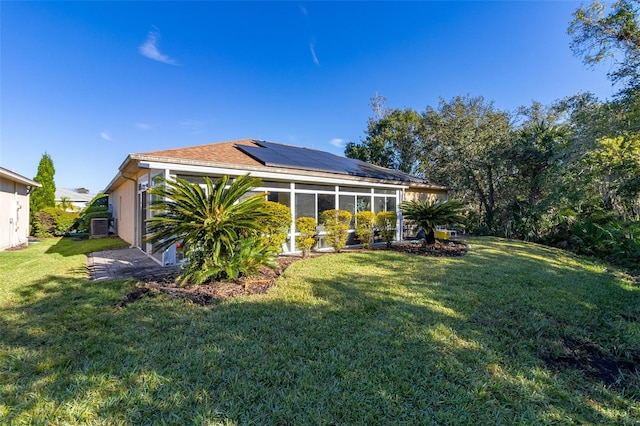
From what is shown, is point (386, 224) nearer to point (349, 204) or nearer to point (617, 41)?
point (349, 204)

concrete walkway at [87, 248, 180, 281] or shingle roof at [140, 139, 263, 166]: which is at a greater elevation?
shingle roof at [140, 139, 263, 166]

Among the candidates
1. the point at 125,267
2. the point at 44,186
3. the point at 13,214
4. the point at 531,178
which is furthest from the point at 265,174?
the point at 44,186

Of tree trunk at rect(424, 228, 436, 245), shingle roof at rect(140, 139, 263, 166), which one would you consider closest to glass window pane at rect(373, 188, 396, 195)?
tree trunk at rect(424, 228, 436, 245)

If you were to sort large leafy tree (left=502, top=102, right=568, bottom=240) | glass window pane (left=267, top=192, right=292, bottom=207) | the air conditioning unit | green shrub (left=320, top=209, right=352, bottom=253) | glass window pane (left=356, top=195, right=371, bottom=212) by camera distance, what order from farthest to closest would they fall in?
the air conditioning unit → large leafy tree (left=502, top=102, right=568, bottom=240) → glass window pane (left=356, top=195, right=371, bottom=212) → green shrub (left=320, top=209, right=352, bottom=253) → glass window pane (left=267, top=192, right=292, bottom=207)

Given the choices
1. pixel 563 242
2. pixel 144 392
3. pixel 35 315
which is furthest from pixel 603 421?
pixel 563 242

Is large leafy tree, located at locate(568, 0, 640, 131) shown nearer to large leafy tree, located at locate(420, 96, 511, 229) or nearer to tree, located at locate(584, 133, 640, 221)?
tree, located at locate(584, 133, 640, 221)

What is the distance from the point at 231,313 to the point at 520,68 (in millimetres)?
17640

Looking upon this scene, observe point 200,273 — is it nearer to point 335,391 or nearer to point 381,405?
point 335,391

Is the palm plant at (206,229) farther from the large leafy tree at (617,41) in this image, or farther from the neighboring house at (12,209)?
the large leafy tree at (617,41)

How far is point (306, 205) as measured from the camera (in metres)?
10.1

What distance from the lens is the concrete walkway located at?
636cm

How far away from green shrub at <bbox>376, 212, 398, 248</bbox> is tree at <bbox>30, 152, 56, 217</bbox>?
2094 centimetres

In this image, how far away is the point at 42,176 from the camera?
18.5 meters

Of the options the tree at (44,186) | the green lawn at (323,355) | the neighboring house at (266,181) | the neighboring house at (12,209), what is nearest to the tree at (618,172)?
the green lawn at (323,355)
